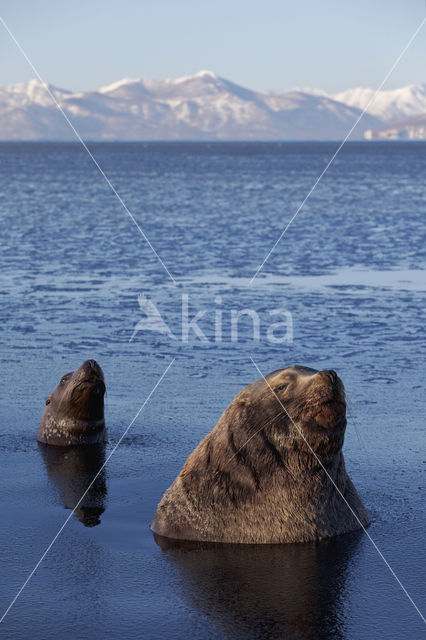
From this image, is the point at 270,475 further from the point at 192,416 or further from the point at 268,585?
the point at 192,416

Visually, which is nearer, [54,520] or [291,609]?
[291,609]

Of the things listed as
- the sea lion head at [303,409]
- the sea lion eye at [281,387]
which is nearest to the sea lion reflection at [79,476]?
the sea lion head at [303,409]

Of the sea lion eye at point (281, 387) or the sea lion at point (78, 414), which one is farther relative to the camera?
the sea lion at point (78, 414)

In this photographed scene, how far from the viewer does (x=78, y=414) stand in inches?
426

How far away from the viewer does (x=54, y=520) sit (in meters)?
8.41

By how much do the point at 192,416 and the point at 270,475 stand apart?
11.5ft

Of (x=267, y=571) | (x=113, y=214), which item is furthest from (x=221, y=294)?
(x=113, y=214)

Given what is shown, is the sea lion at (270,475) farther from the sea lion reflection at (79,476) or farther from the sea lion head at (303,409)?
the sea lion reflection at (79,476)

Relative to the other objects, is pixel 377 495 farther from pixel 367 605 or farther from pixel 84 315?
pixel 84 315

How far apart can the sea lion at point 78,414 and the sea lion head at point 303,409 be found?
3125mm

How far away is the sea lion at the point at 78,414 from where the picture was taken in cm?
1071

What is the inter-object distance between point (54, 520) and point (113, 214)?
32.7 meters

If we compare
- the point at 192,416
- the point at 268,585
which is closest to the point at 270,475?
the point at 268,585

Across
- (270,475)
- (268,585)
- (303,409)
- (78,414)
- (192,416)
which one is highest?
(303,409)
